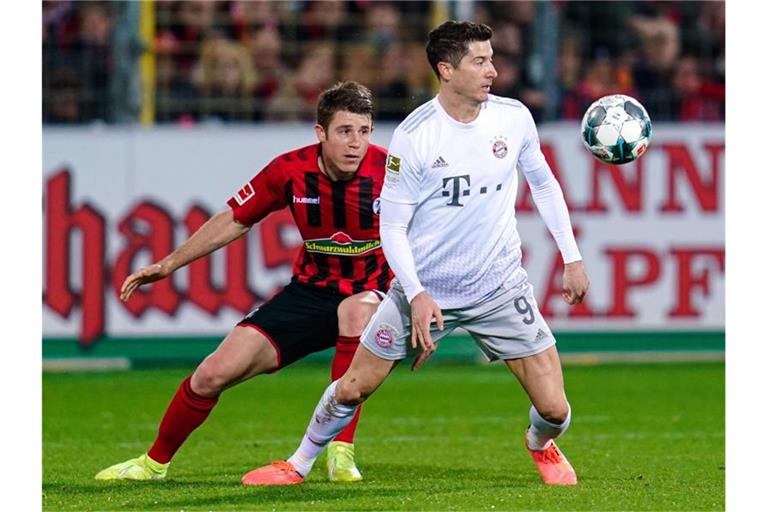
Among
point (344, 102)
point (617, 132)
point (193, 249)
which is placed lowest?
point (193, 249)

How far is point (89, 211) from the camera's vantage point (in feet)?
50.4

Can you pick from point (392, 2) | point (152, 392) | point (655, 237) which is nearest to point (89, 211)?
point (152, 392)

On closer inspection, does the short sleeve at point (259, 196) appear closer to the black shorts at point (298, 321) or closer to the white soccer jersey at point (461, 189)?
the black shorts at point (298, 321)

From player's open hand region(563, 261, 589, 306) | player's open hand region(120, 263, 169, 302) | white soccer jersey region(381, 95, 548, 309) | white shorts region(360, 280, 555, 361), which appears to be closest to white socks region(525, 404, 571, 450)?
white shorts region(360, 280, 555, 361)

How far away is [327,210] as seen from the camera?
28.9 ft

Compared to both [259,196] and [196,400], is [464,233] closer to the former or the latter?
[259,196]

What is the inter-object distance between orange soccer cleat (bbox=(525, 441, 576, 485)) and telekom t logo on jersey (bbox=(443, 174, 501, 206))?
151 centimetres

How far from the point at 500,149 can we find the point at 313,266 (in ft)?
5.46

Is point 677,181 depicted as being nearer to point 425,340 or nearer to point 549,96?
point 549,96

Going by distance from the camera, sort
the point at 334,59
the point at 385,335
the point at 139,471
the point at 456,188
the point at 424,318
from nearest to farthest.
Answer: the point at 424,318 < the point at 456,188 < the point at 385,335 < the point at 139,471 < the point at 334,59

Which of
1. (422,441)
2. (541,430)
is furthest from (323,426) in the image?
(422,441)

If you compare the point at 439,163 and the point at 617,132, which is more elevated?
the point at 617,132

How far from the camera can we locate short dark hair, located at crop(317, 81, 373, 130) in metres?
8.52

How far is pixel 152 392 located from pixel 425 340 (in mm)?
6798
